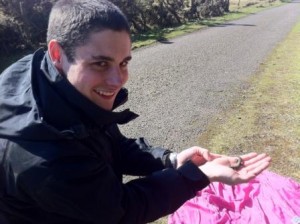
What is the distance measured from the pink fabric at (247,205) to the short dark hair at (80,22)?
218cm

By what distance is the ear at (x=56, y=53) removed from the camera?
4.53 feet

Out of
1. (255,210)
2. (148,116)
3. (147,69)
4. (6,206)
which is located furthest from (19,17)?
(6,206)

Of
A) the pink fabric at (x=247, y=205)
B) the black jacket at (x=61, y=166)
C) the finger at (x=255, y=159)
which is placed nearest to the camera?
the black jacket at (x=61, y=166)

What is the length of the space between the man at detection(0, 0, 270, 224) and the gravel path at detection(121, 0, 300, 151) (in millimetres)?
3058

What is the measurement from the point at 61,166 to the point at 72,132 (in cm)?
12

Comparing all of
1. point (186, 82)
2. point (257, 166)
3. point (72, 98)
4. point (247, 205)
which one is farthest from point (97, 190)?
point (186, 82)

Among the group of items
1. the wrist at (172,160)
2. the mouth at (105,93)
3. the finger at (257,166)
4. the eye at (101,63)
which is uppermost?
the eye at (101,63)

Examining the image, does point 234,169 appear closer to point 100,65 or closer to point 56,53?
point 100,65

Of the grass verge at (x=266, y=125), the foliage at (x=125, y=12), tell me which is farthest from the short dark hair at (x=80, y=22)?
the foliage at (x=125, y=12)

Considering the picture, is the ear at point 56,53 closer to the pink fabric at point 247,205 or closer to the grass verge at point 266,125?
the pink fabric at point 247,205

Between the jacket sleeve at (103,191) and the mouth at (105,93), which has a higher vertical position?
the mouth at (105,93)

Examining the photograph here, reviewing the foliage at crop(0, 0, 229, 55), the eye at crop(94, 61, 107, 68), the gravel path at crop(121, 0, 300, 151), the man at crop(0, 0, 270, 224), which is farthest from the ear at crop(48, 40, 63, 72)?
the foliage at crop(0, 0, 229, 55)

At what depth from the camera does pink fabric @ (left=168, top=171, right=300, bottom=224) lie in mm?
3148

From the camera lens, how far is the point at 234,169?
184 centimetres
